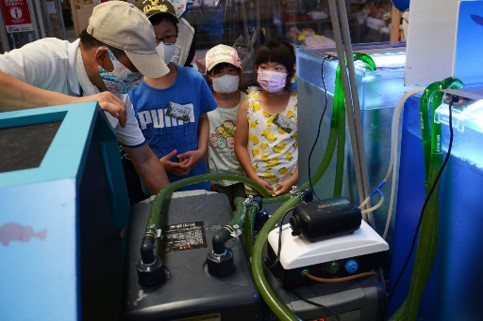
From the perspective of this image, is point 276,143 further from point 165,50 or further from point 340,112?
point 340,112

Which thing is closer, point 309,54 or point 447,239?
point 447,239

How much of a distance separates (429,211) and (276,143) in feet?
4.35

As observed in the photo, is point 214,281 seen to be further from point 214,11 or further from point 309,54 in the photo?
point 214,11

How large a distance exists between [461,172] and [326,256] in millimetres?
295

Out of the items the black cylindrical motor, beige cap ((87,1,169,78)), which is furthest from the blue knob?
beige cap ((87,1,169,78))

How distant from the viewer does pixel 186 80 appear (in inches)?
75.2

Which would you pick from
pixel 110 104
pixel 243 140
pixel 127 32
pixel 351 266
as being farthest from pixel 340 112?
pixel 243 140

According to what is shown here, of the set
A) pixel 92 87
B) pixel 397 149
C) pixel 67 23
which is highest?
pixel 67 23

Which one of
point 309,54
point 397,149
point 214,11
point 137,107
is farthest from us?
point 214,11

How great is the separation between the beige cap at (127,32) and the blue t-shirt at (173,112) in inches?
18.5

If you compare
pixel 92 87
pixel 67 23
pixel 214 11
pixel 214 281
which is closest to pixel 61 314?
pixel 214 281

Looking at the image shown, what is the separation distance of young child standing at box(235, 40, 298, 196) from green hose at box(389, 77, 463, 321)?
4.05ft

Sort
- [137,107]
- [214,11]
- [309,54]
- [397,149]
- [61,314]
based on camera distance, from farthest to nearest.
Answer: [214,11] → [137,107] → [309,54] → [397,149] → [61,314]

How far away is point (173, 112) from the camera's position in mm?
1867
